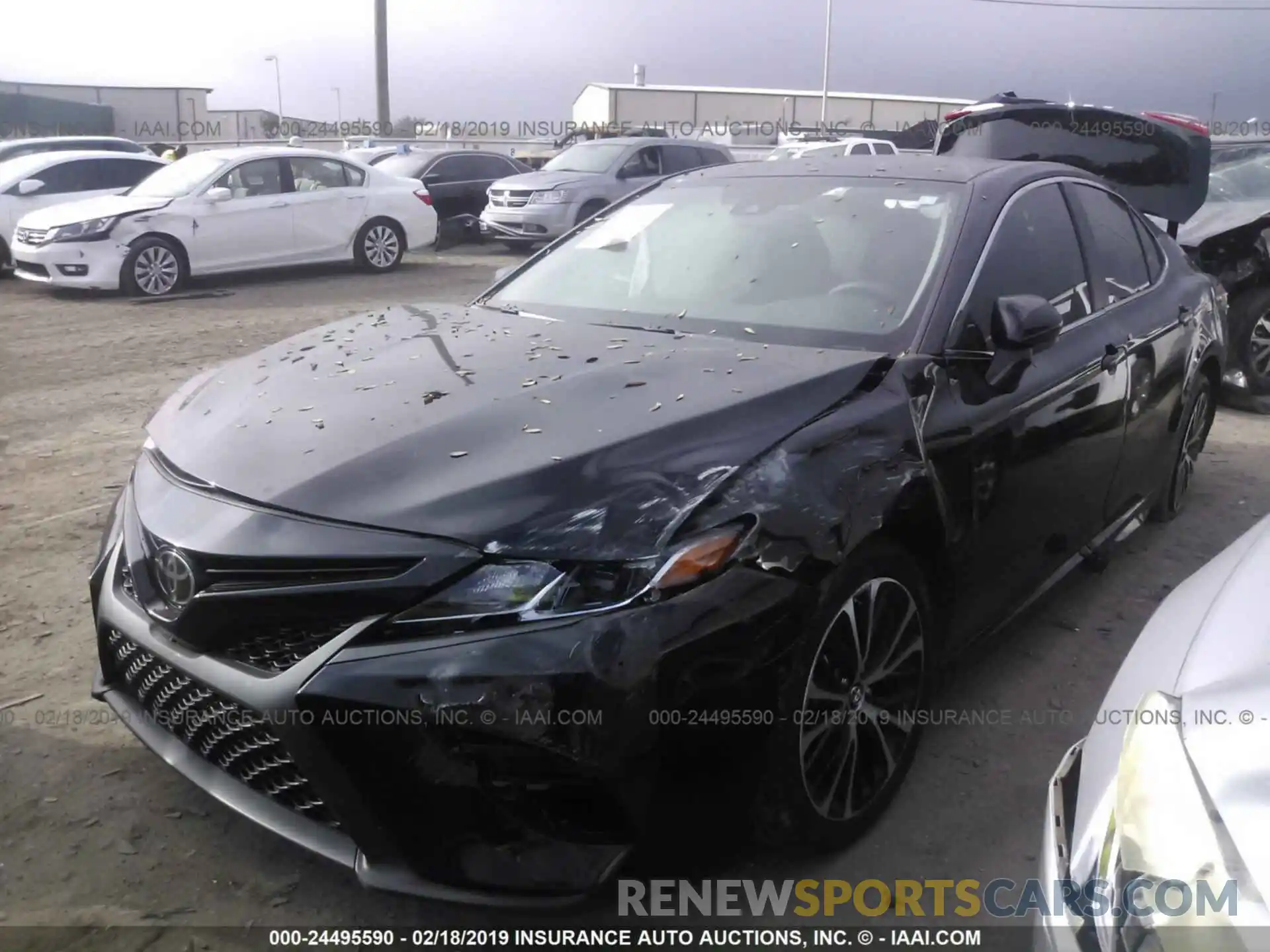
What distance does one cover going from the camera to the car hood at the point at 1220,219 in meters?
6.73

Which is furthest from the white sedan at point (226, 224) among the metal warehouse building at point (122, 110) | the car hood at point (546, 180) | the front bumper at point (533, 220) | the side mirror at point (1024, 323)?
the metal warehouse building at point (122, 110)

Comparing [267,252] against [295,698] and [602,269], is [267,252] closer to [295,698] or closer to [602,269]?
[602,269]

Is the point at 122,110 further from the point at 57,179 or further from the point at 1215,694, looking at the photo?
Answer: the point at 1215,694

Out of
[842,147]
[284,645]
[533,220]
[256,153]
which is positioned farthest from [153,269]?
[842,147]

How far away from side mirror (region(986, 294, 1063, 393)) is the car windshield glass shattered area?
506 centimetres

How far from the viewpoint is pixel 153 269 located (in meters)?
11.0

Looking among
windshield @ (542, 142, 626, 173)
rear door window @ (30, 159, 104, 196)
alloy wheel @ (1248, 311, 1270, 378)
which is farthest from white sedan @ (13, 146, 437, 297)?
alloy wheel @ (1248, 311, 1270, 378)

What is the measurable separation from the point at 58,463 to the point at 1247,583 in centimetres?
533

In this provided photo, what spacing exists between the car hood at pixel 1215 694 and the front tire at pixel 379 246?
39.6 feet

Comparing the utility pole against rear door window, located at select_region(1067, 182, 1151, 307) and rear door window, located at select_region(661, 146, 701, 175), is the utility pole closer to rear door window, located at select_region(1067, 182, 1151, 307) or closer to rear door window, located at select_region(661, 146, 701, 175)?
rear door window, located at select_region(661, 146, 701, 175)

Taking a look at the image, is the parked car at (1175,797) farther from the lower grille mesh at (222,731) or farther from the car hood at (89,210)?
the car hood at (89,210)

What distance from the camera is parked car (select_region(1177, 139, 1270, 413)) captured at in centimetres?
667

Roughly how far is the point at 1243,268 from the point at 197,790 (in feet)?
22.0

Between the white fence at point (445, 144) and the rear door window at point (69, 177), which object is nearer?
the rear door window at point (69, 177)
